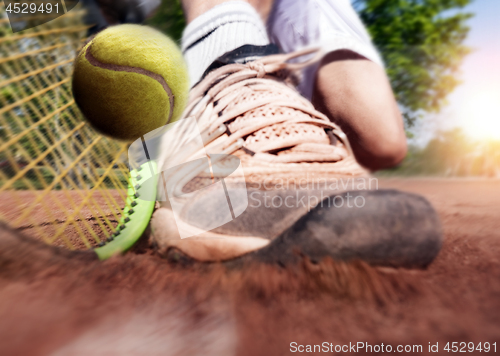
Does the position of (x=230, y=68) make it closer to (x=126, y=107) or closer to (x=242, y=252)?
(x=126, y=107)

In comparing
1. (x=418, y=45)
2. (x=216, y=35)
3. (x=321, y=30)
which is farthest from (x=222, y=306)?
(x=418, y=45)

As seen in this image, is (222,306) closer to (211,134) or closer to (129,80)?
(211,134)

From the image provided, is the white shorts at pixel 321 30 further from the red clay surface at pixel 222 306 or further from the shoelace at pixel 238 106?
the red clay surface at pixel 222 306

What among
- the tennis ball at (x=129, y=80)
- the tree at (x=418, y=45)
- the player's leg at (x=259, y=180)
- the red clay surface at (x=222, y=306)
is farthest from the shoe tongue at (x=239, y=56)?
the tree at (x=418, y=45)

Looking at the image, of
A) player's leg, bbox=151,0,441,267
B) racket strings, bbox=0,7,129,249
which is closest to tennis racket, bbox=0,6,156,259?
racket strings, bbox=0,7,129,249

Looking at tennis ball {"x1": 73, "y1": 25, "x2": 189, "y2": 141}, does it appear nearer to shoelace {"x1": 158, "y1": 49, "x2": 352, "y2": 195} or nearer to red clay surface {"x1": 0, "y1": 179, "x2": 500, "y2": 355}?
shoelace {"x1": 158, "y1": 49, "x2": 352, "y2": 195}

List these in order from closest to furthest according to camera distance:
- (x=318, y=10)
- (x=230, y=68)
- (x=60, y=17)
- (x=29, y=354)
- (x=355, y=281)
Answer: (x=29, y=354) → (x=355, y=281) → (x=230, y=68) → (x=60, y=17) → (x=318, y=10)

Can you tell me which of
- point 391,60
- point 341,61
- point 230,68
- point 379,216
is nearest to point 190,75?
point 230,68
